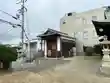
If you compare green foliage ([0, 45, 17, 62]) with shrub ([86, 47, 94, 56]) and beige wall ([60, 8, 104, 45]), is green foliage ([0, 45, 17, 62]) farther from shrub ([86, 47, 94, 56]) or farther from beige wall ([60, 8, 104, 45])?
beige wall ([60, 8, 104, 45])

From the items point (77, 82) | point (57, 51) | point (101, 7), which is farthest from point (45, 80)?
point (101, 7)

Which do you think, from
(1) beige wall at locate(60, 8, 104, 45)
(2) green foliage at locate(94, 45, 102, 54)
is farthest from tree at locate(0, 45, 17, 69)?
(1) beige wall at locate(60, 8, 104, 45)

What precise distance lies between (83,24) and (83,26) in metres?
0.37

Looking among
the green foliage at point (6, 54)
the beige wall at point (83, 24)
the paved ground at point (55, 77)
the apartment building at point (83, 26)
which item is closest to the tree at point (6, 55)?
the green foliage at point (6, 54)

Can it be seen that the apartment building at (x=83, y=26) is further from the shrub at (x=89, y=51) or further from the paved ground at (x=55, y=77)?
the paved ground at (x=55, y=77)

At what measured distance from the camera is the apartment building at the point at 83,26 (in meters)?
24.2

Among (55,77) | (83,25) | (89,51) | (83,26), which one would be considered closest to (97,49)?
(89,51)

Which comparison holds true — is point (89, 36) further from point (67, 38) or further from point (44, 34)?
point (44, 34)

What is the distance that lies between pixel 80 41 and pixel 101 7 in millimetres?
5469

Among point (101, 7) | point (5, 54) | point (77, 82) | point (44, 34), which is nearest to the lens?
point (77, 82)

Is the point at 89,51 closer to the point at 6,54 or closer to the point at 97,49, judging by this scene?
the point at 97,49

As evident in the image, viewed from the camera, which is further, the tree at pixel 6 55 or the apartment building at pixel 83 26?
the apartment building at pixel 83 26

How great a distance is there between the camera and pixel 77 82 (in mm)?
7609

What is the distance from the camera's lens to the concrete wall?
24312 millimetres
